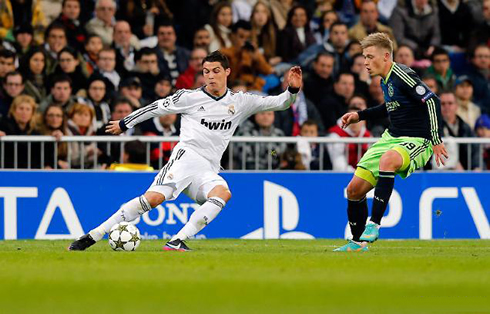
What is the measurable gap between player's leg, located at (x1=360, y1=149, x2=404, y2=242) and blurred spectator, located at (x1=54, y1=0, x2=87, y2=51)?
7.92m

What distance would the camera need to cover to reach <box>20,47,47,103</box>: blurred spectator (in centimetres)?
1723

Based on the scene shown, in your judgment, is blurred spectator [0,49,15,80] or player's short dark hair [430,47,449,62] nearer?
blurred spectator [0,49,15,80]

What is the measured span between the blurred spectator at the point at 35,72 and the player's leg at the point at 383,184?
699 centimetres

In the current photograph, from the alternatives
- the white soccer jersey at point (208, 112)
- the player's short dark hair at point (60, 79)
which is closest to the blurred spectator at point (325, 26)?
the player's short dark hair at point (60, 79)

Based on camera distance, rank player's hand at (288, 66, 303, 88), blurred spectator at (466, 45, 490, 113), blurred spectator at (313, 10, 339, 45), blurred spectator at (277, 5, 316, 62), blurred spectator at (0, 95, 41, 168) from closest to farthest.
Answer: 1. player's hand at (288, 66, 303, 88)
2. blurred spectator at (0, 95, 41, 168)
3. blurred spectator at (277, 5, 316, 62)
4. blurred spectator at (466, 45, 490, 113)
5. blurred spectator at (313, 10, 339, 45)

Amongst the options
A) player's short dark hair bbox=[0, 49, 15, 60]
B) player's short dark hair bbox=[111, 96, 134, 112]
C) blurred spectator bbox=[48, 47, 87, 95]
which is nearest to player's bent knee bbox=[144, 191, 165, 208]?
player's short dark hair bbox=[111, 96, 134, 112]

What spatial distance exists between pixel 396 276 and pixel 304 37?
1123 centimetres

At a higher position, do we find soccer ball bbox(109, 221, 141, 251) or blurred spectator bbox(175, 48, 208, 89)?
blurred spectator bbox(175, 48, 208, 89)

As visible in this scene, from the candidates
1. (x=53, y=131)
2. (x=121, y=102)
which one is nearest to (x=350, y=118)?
(x=121, y=102)

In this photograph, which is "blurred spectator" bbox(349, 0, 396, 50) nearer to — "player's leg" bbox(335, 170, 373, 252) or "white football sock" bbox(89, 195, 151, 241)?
"player's leg" bbox(335, 170, 373, 252)

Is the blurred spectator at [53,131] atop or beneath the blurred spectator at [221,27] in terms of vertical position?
beneath

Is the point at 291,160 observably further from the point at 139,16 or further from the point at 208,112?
the point at 139,16

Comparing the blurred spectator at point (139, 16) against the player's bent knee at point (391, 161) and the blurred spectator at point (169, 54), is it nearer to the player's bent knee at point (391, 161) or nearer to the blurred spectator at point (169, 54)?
the blurred spectator at point (169, 54)

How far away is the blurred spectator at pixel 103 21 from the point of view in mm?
18719
